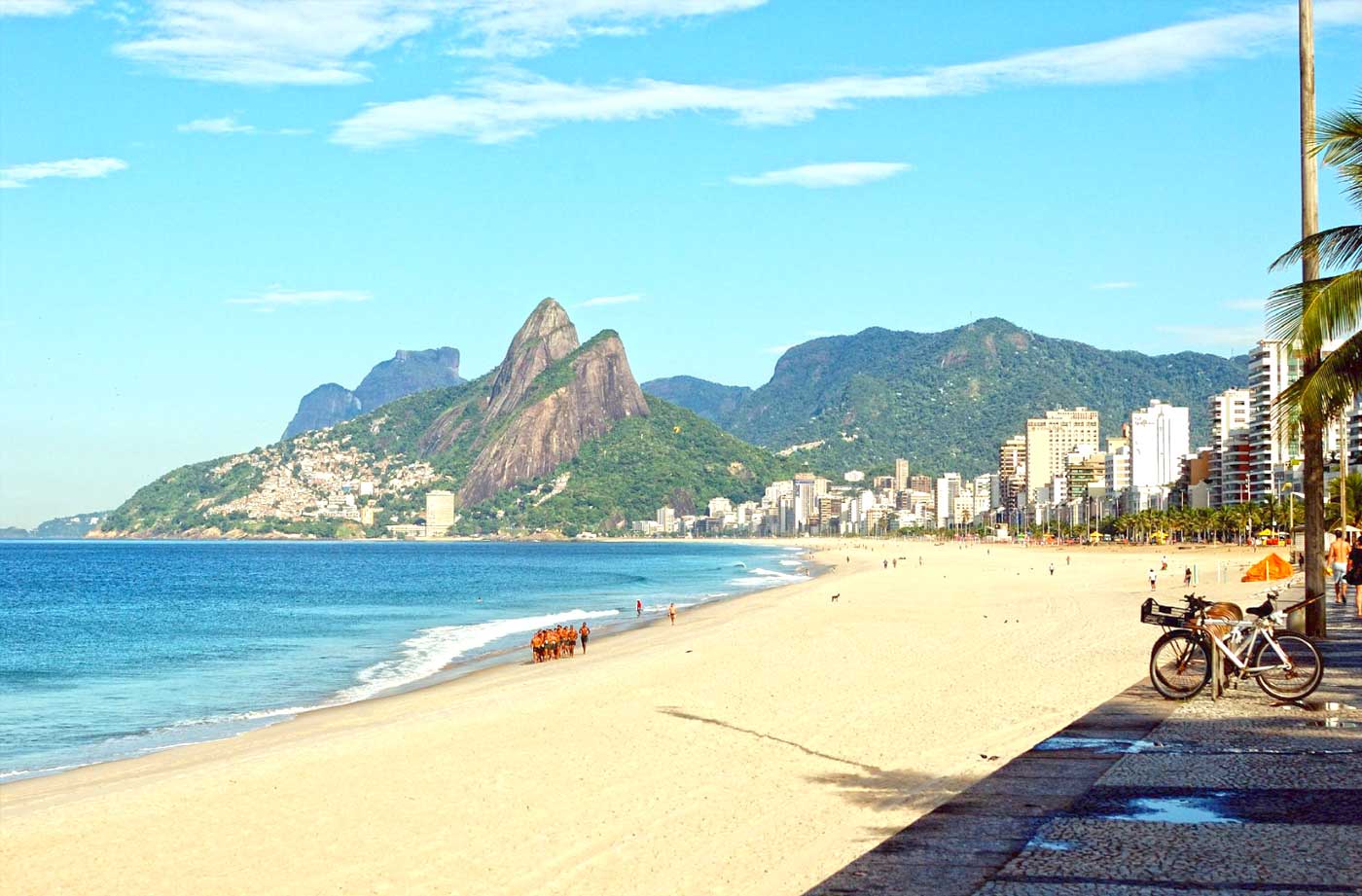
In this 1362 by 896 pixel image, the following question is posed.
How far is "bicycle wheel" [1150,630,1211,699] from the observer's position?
13.6m

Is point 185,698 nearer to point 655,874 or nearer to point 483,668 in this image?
point 483,668

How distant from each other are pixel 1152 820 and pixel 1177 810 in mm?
387

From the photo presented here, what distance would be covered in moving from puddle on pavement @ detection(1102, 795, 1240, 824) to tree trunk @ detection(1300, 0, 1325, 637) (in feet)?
29.7

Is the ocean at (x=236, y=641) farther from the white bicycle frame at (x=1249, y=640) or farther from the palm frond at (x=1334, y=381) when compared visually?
the palm frond at (x=1334, y=381)

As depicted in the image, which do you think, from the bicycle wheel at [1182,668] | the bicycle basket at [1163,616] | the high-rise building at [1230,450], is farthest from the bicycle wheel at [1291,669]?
the high-rise building at [1230,450]

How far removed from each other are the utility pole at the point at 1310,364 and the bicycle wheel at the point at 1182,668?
3375mm

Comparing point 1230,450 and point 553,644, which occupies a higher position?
point 1230,450

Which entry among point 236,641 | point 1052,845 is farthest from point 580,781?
point 236,641

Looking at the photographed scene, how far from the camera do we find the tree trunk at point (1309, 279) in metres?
16.5

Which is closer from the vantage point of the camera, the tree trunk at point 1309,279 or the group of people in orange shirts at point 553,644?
the tree trunk at point 1309,279

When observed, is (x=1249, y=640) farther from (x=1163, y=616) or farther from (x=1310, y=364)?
(x=1310, y=364)

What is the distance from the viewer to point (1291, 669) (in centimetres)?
1311

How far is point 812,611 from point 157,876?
37009mm

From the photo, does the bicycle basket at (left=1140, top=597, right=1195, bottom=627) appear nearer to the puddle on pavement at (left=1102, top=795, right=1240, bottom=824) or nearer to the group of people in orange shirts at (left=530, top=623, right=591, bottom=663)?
the puddle on pavement at (left=1102, top=795, right=1240, bottom=824)
